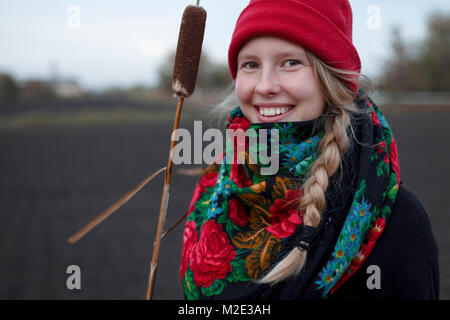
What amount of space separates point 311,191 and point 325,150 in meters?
0.16

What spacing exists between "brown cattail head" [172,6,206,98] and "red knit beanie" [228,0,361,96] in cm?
25

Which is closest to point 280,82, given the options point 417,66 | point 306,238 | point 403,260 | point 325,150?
point 325,150

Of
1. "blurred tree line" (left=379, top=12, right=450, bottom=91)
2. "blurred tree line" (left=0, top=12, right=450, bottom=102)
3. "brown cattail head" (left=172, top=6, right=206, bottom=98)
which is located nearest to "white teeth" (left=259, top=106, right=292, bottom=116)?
"brown cattail head" (left=172, top=6, right=206, bottom=98)

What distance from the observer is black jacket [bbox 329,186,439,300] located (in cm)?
136

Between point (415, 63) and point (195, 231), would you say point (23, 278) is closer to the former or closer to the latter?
point (195, 231)

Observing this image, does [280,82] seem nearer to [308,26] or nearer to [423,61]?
[308,26]

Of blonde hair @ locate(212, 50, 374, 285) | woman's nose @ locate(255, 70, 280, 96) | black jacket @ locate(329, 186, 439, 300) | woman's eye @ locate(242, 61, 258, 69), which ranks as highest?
woman's eye @ locate(242, 61, 258, 69)

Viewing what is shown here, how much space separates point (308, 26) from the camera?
4.60ft

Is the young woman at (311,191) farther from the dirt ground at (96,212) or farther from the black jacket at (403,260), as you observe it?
the dirt ground at (96,212)

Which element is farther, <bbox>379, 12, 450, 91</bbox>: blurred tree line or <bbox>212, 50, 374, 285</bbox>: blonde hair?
<bbox>379, 12, 450, 91</bbox>: blurred tree line

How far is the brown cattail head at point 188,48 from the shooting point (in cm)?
126

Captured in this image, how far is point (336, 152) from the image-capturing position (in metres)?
1.43

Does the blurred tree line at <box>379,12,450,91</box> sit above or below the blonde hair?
above

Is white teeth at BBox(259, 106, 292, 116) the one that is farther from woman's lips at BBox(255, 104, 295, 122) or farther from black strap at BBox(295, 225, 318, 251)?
black strap at BBox(295, 225, 318, 251)
